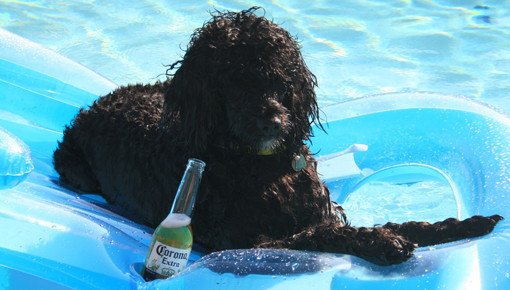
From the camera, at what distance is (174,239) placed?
3.48 meters

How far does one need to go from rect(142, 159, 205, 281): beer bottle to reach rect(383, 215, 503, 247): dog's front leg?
47.3 inches

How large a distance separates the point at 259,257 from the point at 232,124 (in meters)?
0.84

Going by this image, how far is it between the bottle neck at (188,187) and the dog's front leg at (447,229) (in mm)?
1174

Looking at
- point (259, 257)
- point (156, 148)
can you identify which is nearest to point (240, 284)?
point (259, 257)

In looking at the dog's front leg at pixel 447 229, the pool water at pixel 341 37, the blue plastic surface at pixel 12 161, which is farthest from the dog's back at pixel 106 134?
the pool water at pixel 341 37

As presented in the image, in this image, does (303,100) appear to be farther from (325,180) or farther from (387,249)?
(325,180)

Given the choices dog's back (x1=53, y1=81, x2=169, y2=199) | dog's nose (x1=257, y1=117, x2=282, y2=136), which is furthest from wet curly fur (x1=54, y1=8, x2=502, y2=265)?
dog's back (x1=53, y1=81, x2=169, y2=199)

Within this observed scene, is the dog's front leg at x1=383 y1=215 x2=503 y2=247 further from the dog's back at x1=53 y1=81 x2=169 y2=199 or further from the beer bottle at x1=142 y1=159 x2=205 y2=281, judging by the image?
the dog's back at x1=53 y1=81 x2=169 y2=199

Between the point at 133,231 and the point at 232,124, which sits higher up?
the point at 232,124

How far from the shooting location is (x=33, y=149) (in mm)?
5859

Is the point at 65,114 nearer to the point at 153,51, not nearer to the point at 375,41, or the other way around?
the point at 153,51

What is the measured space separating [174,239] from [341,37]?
7.15 metres

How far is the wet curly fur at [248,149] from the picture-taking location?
402 cm

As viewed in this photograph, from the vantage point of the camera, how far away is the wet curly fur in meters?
4.02
